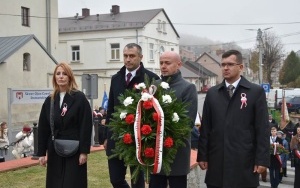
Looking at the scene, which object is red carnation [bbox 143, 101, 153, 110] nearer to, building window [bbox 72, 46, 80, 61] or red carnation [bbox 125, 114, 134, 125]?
red carnation [bbox 125, 114, 134, 125]

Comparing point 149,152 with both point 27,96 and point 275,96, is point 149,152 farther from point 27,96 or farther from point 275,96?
point 275,96

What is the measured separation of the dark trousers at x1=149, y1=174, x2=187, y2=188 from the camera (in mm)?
4547

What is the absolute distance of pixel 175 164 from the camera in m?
4.48

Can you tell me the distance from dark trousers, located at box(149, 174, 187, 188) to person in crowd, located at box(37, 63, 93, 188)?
36.0 inches

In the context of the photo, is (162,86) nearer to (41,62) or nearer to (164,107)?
(164,107)

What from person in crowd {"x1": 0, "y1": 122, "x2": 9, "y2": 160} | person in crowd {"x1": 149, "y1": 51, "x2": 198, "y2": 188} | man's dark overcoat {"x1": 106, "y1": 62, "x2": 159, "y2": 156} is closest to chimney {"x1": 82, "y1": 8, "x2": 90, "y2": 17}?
person in crowd {"x1": 0, "y1": 122, "x2": 9, "y2": 160}

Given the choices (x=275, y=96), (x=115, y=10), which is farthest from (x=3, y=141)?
(x=115, y=10)

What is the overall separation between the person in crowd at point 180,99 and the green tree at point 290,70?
69.3 m

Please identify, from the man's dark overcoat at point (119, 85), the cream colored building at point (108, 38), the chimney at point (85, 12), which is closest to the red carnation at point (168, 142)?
the man's dark overcoat at point (119, 85)

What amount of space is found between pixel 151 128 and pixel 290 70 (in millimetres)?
71804

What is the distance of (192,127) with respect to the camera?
4418 mm

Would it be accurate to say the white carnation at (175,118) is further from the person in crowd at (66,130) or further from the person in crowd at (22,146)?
the person in crowd at (22,146)

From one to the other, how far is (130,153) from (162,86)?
29.7 inches

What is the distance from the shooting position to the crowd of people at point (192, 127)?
429 cm
